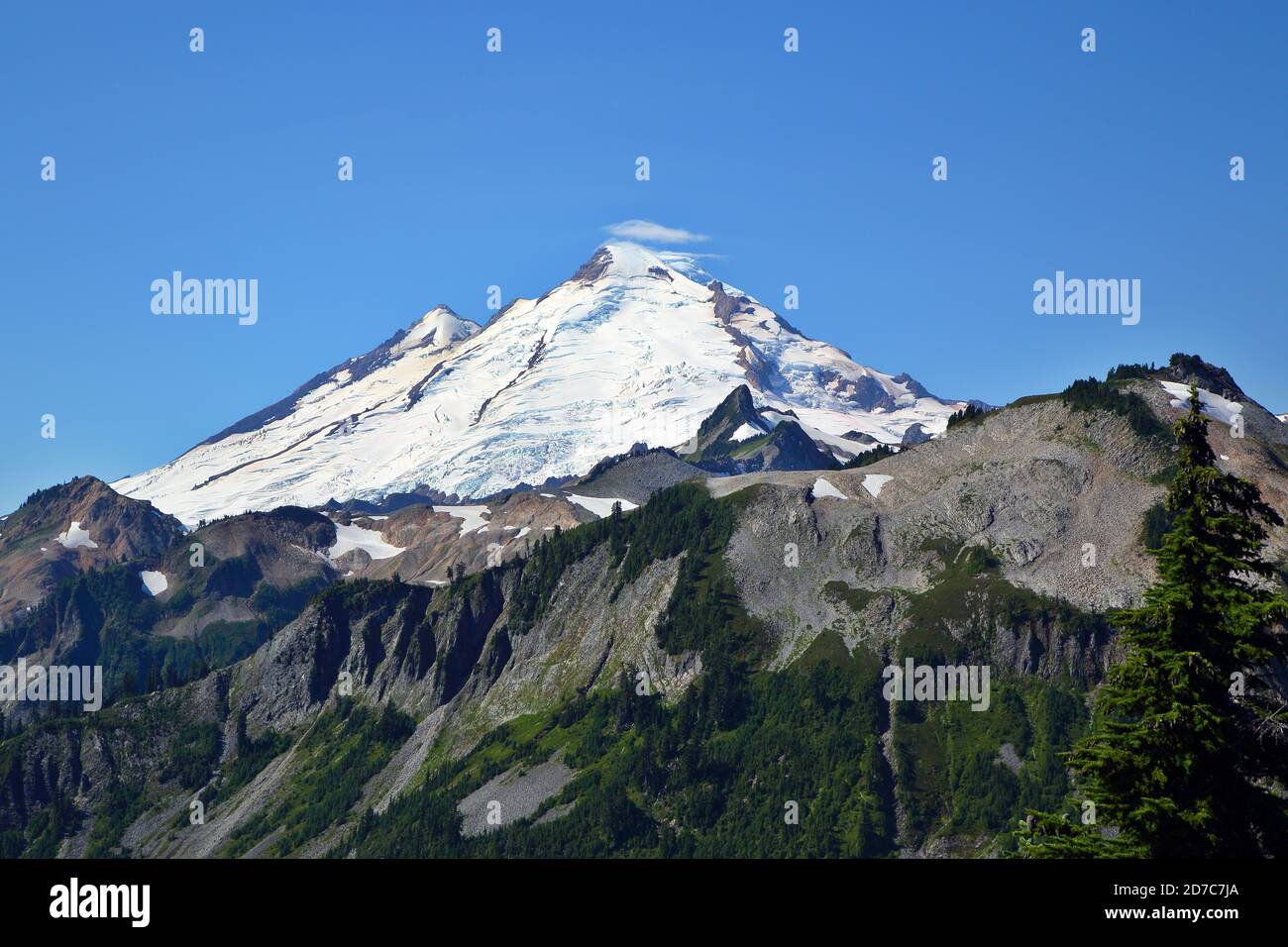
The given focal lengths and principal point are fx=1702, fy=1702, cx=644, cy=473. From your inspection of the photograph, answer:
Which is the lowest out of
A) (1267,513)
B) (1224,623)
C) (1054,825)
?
(1054,825)
